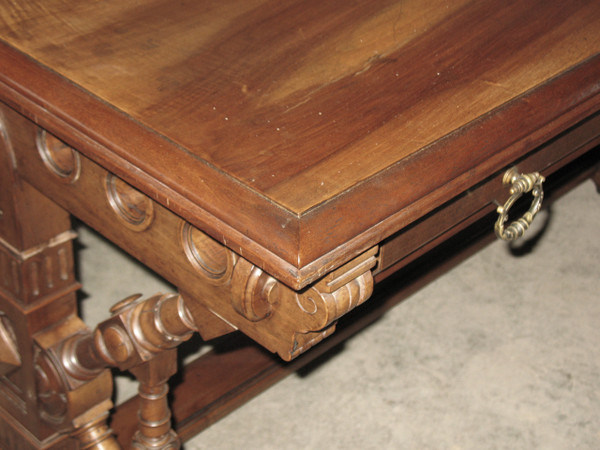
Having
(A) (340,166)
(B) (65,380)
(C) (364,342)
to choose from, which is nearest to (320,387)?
(C) (364,342)

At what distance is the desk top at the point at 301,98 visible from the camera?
2.77 ft

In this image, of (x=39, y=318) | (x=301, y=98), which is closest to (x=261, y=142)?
(x=301, y=98)

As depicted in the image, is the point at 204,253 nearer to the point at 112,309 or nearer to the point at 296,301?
the point at 296,301

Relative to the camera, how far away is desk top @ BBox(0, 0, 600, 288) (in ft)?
2.77

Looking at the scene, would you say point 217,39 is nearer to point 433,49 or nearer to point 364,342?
point 433,49

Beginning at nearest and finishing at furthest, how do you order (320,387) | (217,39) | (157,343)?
1. (217,39)
2. (157,343)
3. (320,387)

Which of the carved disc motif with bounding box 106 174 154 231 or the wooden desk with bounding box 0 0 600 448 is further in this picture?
the carved disc motif with bounding box 106 174 154 231

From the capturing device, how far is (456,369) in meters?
1.99

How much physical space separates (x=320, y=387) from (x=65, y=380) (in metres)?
0.72

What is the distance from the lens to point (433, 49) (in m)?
1.12

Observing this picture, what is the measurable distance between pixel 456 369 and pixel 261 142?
124 centimetres

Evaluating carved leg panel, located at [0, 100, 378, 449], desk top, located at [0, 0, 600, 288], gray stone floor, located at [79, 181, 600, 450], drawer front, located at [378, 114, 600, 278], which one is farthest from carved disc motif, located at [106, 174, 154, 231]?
gray stone floor, located at [79, 181, 600, 450]

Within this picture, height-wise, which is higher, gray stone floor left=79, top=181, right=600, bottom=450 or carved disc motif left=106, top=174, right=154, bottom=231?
carved disc motif left=106, top=174, right=154, bottom=231

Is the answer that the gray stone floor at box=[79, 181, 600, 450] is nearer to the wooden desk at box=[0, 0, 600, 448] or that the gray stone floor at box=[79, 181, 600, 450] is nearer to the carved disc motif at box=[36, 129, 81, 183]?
the wooden desk at box=[0, 0, 600, 448]
